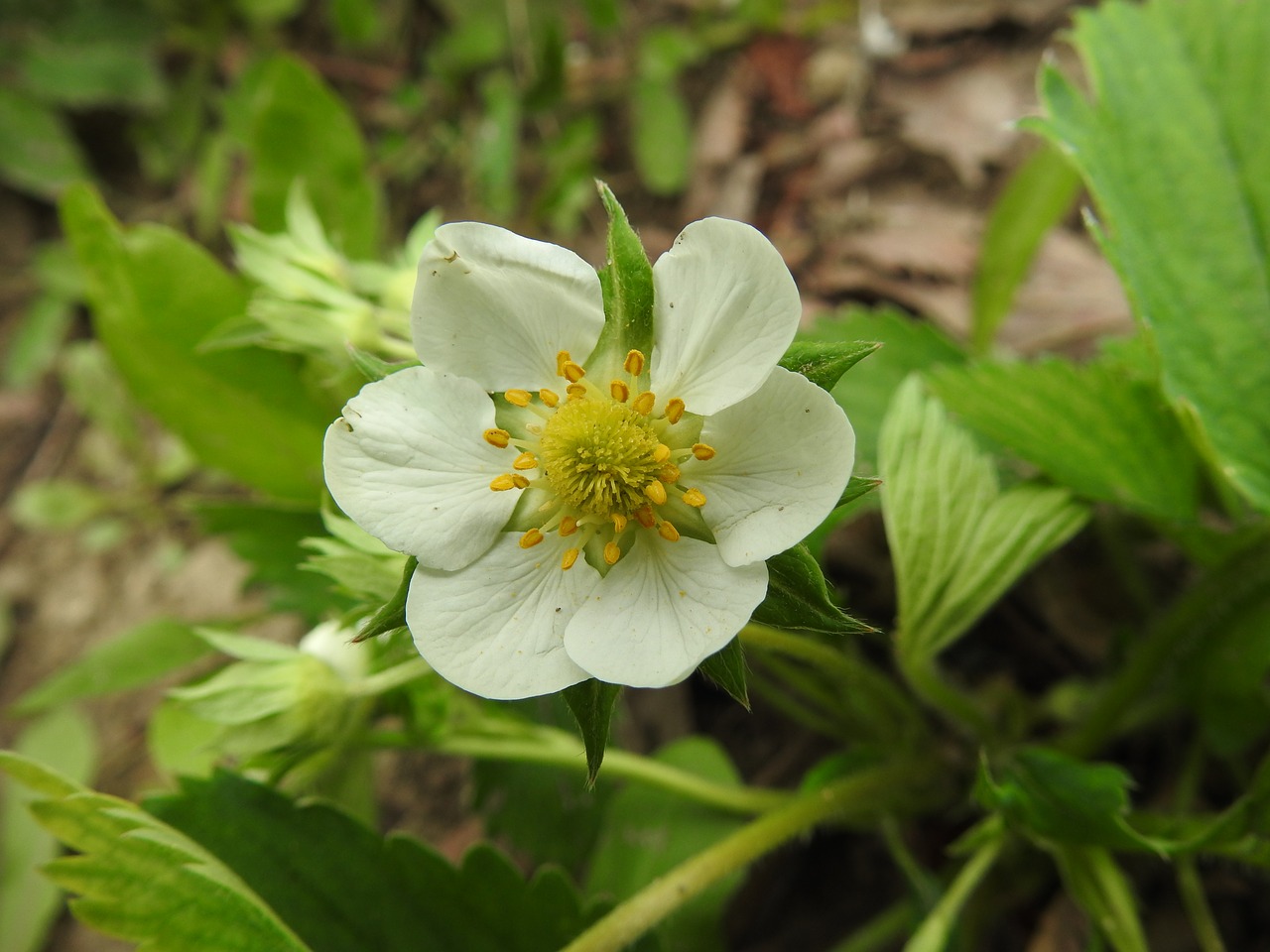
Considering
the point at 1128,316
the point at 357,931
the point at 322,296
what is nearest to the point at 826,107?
the point at 1128,316

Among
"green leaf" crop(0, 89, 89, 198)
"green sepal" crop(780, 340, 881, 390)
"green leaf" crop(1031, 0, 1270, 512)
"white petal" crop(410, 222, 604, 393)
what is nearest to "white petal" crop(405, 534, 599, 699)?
"white petal" crop(410, 222, 604, 393)

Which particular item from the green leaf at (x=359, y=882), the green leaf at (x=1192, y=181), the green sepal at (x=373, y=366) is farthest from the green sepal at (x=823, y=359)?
the green leaf at (x=359, y=882)

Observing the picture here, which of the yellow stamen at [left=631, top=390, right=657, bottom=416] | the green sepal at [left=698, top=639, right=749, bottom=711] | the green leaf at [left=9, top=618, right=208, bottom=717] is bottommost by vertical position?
the green leaf at [left=9, top=618, right=208, bottom=717]

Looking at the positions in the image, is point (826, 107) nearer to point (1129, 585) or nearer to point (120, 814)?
point (1129, 585)

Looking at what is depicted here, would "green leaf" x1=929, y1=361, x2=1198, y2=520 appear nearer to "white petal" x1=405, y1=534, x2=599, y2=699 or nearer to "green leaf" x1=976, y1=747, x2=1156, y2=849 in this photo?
"green leaf" x1=976, y1=747, x2=1156, y2=849

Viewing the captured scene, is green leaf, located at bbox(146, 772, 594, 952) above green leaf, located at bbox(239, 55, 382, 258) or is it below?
below

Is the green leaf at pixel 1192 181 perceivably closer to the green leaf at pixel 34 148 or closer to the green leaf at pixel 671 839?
the green leaf at pixel 671 839
